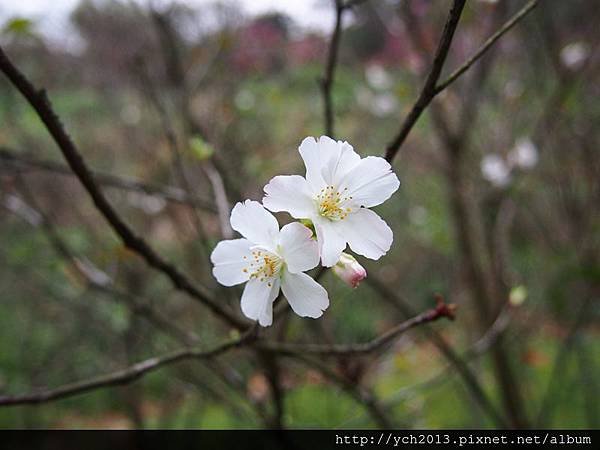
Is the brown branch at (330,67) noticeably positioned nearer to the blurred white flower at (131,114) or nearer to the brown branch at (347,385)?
the brown branch at (347,385)

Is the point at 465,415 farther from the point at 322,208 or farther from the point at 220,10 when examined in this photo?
the point at 322,208

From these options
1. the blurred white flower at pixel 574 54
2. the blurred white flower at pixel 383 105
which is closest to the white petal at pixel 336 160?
the blurred white flower at pixel 574 54

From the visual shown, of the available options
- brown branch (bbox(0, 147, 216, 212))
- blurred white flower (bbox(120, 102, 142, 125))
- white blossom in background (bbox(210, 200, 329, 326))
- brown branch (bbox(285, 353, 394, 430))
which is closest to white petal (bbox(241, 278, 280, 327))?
white blossom in background (bbox(210, 200, 329, 326))

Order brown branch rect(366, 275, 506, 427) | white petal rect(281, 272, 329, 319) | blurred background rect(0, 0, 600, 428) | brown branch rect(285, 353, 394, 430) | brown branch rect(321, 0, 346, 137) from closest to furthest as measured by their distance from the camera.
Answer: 1. white petal rect(281, 272, 329, 319)
2. brown branch rect(321, 0, 346, 137)
3. brown branch rect(285, 353, 394, 430)
4. brown branch rect(366, 275, 506, 427)
5. blurred background rect(0, 0, 600, 428)

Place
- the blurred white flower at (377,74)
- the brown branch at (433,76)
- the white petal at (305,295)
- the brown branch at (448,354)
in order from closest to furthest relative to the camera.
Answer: the brown branch at (433,76) < the white petal at (305,295) < the brown branch at (448,354) < the blurred white flower at (377,74)

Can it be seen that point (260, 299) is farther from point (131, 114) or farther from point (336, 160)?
point (131, 114)

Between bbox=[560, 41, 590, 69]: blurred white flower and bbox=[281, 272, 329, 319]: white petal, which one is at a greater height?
bbox=[560, 41, 590, 69]: blurred white flower

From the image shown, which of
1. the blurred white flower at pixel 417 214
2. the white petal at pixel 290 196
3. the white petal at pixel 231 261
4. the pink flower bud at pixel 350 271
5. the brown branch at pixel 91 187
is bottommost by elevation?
the pink flower bud at pixel 350 271

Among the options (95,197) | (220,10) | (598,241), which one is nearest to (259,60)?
(220,10)

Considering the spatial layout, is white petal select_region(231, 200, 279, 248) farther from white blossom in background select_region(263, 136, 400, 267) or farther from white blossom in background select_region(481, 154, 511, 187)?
white blossom in background select_region(481, 154, 511, 187)

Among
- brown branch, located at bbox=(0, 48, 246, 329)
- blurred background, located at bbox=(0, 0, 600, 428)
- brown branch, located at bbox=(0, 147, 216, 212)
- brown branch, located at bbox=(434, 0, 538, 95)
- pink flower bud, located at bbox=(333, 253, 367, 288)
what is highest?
blurred background, located at bbox=(0, 0, 600, 428)
